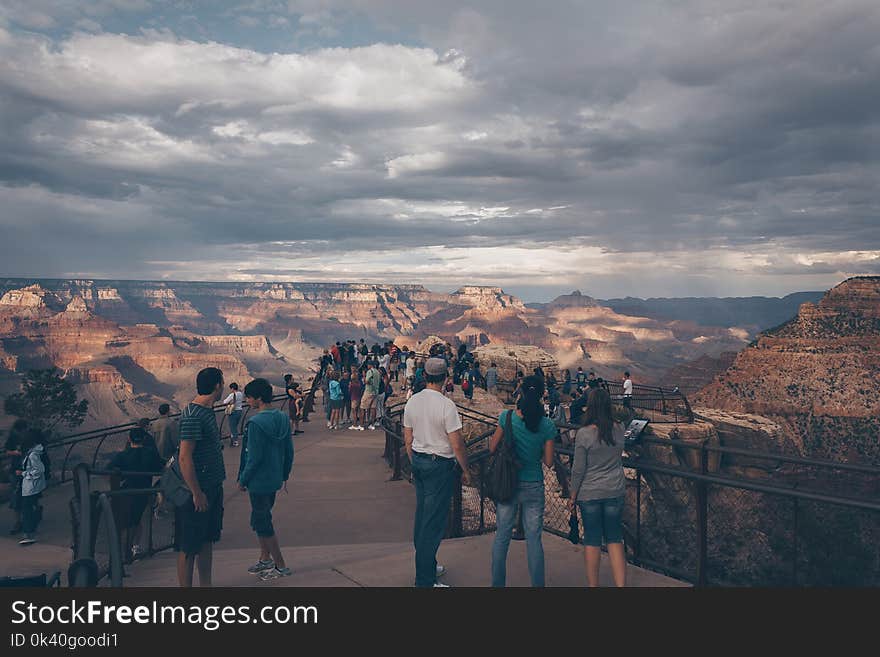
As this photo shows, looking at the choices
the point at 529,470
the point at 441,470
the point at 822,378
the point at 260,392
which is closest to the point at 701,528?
the point at 529,470

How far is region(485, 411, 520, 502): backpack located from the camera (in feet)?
13.8

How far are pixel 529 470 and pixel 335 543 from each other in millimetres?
3981

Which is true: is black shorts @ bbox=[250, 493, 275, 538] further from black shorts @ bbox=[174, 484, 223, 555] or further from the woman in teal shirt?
the woman in teal shirt

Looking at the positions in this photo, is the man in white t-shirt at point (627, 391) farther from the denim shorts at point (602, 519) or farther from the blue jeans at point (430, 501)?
the blue jeans at point (430, 501)

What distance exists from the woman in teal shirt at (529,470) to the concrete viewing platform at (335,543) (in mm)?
692

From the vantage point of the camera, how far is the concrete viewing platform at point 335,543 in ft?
16.5

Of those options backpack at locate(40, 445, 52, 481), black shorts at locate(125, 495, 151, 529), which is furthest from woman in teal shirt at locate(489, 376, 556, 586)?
backpack at locate(40, 445, 52, 481)

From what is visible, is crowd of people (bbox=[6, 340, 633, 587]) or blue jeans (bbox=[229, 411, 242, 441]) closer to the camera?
crowd of people (bbox=[6, 340, 633, 587])

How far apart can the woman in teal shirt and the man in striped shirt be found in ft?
7.54

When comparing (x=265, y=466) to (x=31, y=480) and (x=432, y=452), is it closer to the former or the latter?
(x=432, y=452)

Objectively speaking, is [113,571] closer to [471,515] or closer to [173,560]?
[173,560]

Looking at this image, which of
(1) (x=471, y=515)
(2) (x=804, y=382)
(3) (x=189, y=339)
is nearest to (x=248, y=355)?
(3) (x=189, y=339)

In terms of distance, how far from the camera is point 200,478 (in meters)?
4.34

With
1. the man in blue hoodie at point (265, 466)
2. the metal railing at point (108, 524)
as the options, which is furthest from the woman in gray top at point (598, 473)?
the metal railing at point (108, 524)
